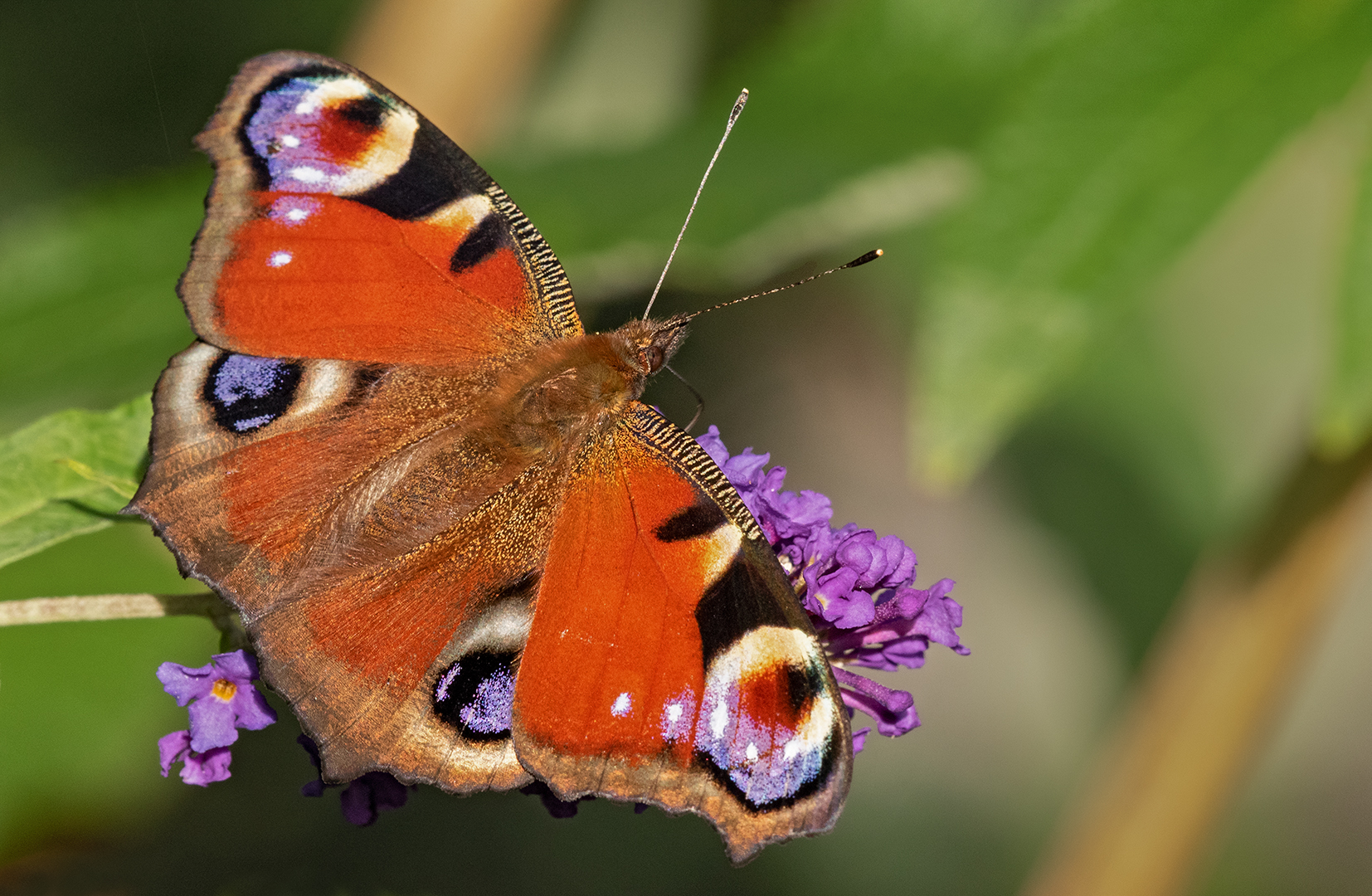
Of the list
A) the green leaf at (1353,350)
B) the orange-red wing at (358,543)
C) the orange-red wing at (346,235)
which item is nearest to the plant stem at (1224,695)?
the green leaf at (1353,350)

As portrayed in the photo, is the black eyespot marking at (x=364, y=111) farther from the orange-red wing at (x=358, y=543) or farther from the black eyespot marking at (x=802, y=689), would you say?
the black eyespot marking at (x=802, y=689)

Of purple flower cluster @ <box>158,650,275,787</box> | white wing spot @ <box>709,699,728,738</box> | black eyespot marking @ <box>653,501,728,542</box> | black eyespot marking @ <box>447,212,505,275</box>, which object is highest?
black eyespot marking @ <box>447,212,505,275</box>

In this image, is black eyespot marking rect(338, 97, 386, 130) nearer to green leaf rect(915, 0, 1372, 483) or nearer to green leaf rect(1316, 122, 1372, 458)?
green leaf rect(915, 0, 1372, 483)

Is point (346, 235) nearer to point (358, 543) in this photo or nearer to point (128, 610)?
point (358, 543)

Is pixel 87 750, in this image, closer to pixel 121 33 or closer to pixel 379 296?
pixel 379 296

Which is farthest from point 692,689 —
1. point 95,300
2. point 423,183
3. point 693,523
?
point 95,300

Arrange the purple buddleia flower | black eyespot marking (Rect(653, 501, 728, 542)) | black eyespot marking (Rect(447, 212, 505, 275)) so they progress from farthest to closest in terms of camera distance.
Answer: black eyespot marking (Rect(447, 212, 505, 275))
the purple buddleia flower
black eyespot marking (Rect(653, 501, 728, 542))

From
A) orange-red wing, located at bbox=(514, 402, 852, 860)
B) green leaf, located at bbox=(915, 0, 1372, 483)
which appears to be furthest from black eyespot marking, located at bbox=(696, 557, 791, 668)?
green leaf, located at bbox=(915, 0, 1372, 483)
